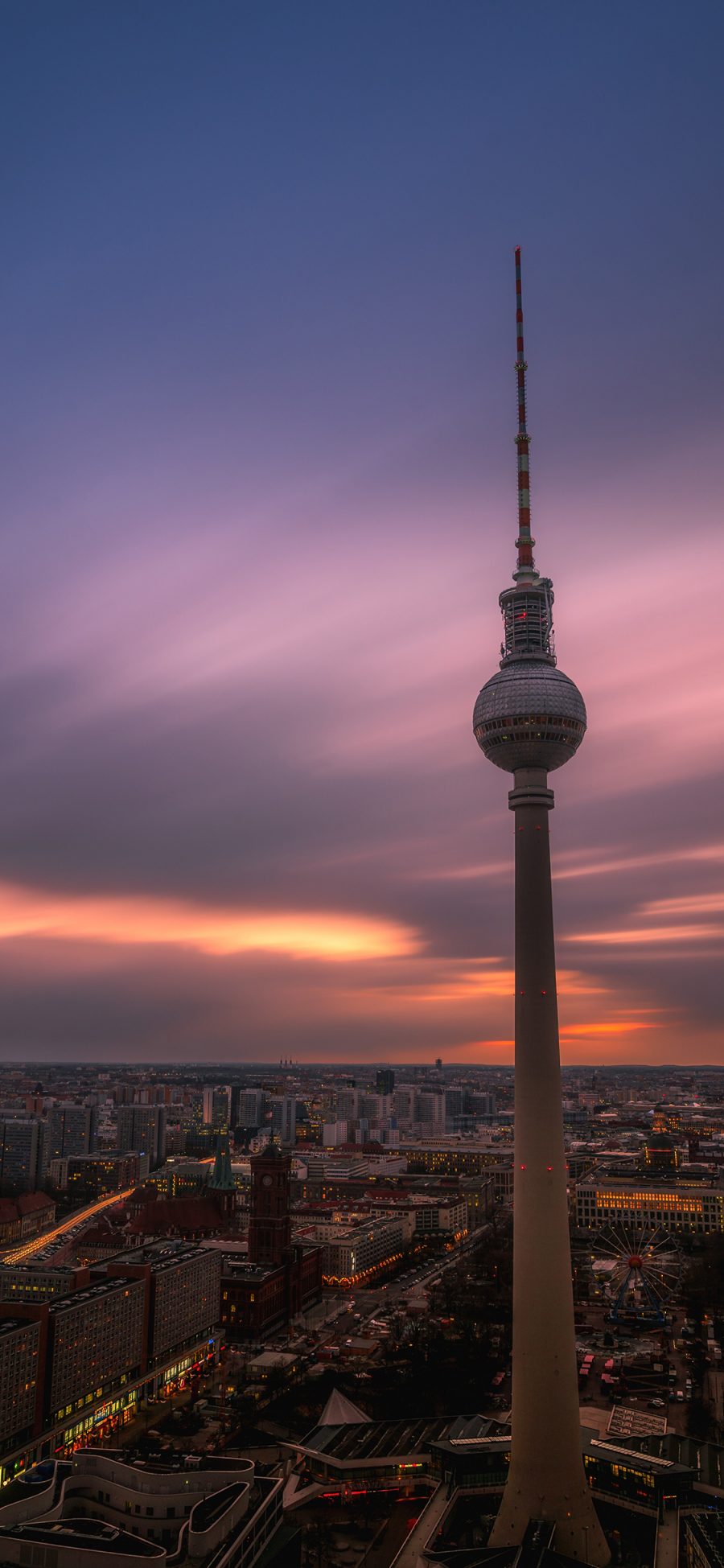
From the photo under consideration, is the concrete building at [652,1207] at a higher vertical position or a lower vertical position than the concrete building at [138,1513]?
lower

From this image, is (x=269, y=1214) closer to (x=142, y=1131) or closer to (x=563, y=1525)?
(x=563, y=1525)

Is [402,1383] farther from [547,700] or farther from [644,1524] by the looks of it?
[547,700]

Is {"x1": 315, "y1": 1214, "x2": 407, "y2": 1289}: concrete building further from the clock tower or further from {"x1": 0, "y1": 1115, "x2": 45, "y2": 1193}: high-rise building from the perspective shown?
{"x1": 0, "y1": 1115, "x2": 45, "y2": 1193}: high-rise building

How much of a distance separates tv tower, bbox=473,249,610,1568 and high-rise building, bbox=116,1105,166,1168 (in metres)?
114

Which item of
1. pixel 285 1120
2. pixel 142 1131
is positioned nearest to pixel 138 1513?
pixel 142 1131

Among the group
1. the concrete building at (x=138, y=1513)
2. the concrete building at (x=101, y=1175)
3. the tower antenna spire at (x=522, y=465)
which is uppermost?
the tower antenna spire at (x=522, y=465)

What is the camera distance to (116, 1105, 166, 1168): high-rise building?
140 metres

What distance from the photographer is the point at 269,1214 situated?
6438 cm

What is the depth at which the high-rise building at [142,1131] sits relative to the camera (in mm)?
139875

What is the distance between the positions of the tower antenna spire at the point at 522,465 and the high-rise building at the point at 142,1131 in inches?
4595

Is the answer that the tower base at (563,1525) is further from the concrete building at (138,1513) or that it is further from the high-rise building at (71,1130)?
the high-rise building at (71,1130)

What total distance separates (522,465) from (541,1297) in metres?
27.3

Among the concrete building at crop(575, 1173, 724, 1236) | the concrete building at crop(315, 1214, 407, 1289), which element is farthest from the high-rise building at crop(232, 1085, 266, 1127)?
the concrete building at crop(315, 1214, 407, 1289)

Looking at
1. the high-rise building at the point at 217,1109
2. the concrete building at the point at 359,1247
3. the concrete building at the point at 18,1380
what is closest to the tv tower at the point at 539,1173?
the concrete building at the point at 18,1380
